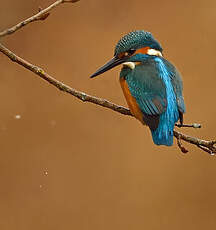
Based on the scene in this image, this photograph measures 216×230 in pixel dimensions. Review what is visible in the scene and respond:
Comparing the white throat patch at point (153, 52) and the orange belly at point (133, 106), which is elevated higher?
the white throat patch at point (153, 52)

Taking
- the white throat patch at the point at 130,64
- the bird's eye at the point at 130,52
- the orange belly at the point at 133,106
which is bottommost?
the orange belly at the point at 133,106

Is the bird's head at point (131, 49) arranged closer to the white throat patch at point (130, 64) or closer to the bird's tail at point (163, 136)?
the white throat patch at point (130, 64)

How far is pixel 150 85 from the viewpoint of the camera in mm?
1552

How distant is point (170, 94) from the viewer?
1.54 m

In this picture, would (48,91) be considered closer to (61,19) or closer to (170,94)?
(61,19)

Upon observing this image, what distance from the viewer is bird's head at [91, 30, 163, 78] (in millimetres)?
1593

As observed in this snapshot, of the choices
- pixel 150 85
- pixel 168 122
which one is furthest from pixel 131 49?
pixel 168 122

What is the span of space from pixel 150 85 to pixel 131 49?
0.41 feet

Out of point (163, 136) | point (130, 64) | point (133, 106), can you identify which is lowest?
point (163, 136)

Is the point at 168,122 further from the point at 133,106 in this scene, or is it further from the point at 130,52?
the point at 130,52

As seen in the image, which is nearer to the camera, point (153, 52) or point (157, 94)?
point (157, 94)

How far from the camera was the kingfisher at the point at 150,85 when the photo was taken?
152 cm

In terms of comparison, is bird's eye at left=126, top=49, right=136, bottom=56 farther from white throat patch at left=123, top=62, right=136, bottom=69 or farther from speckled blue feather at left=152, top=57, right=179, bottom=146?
speckled blue feather at left=152, top=57, right=179, bottom=146

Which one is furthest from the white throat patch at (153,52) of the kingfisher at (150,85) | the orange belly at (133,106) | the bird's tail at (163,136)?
A: the bird's tail at (163,136)
